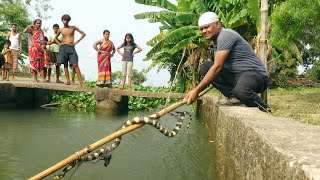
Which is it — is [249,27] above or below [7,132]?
above

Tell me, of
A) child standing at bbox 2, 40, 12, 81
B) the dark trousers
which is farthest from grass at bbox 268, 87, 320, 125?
child standing at bbox 2, 40, 12, 81

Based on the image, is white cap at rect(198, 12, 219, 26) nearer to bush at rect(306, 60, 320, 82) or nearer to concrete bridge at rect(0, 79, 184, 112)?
concrete bridge at rect(0, 79, 184, 112)

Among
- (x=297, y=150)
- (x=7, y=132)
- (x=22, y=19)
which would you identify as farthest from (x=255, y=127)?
(x=22, y=19)

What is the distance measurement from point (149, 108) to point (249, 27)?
13.5 ft

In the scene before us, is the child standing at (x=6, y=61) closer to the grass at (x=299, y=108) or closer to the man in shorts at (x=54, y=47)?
the man in shorts at (x=54, y=47)

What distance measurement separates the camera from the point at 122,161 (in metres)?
4.53

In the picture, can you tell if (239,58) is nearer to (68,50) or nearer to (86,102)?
(68,50)

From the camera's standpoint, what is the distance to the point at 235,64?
4.18 meters

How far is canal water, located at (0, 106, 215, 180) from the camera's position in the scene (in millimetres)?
4016

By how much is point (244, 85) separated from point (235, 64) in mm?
285

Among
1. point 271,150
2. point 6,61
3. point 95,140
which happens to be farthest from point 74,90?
point 271,150

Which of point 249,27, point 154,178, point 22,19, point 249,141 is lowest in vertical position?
point 154,178

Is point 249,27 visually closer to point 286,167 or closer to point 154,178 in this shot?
point 154,178

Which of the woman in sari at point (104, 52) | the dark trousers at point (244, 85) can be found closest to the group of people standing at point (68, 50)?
the woman in sari at point (104, 52)
